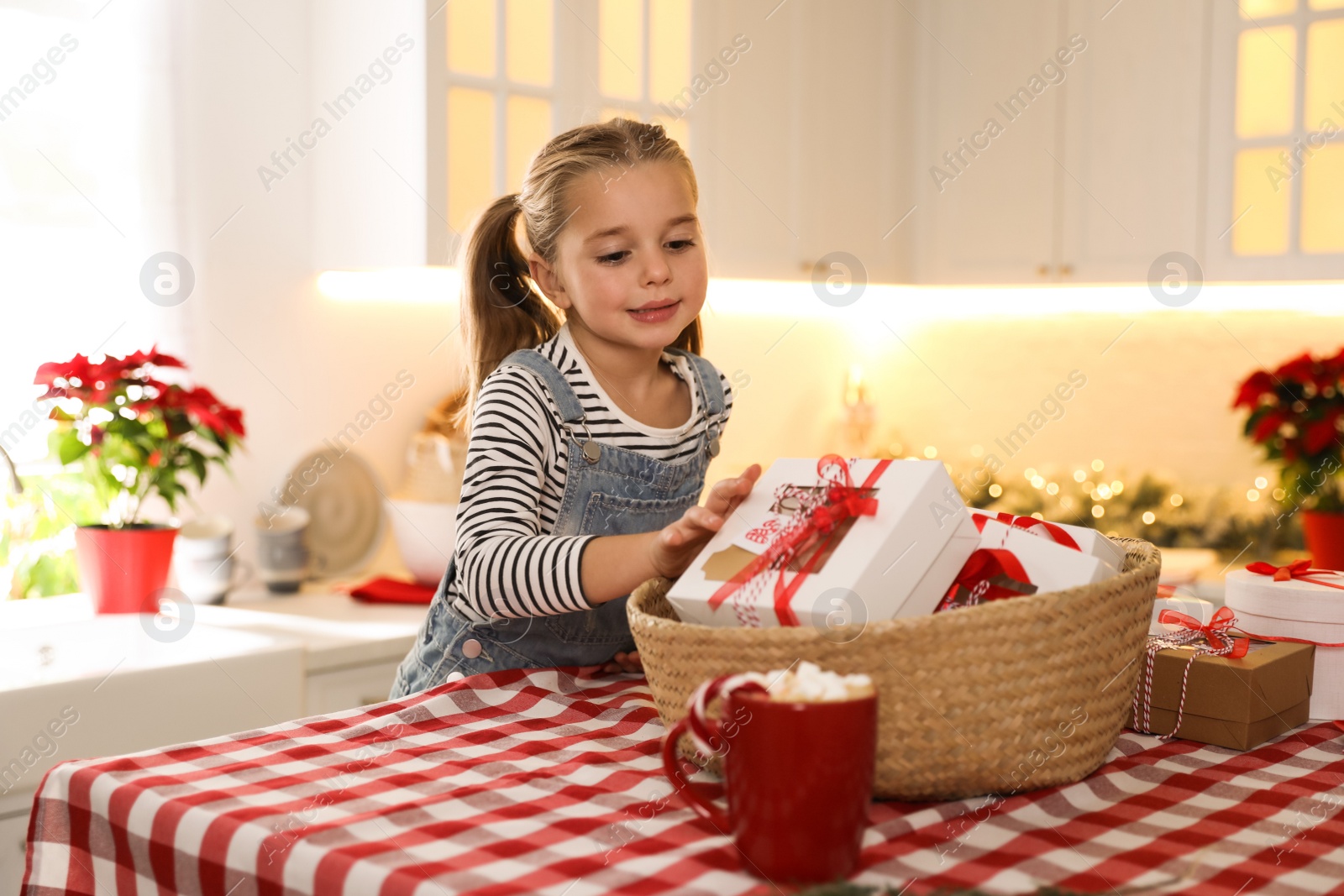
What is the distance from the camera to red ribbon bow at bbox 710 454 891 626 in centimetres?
67

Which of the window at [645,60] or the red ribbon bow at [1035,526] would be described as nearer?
the red ribbon bow at [1035,526]

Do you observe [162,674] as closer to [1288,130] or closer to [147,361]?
[147,361]

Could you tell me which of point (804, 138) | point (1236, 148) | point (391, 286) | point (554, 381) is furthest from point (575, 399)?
point (1236, 148)

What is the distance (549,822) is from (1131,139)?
2.29 metres

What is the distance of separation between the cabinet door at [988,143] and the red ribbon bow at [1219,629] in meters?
1.83

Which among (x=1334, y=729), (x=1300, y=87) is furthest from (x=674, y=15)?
(x=1334, y=729)

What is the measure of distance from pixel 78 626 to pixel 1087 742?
1.39m

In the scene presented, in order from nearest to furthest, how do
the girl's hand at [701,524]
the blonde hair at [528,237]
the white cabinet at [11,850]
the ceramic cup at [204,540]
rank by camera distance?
1. the girl's hand at [701,524]
2. the blonde hair at [528,237]
3. the white cabinet at [11,850]
4. the ceramic cup at [204,540]

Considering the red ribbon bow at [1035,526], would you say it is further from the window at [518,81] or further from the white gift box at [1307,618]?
the window at [518,81]

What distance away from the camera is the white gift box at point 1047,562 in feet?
2.27

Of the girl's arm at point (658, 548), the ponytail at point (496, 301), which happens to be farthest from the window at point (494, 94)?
the girl's arm at point (658, 548)

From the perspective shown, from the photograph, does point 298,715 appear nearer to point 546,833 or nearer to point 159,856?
point 159,856

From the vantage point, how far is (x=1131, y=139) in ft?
8.08

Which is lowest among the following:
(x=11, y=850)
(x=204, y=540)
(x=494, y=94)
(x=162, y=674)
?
(x=11, y=850)
